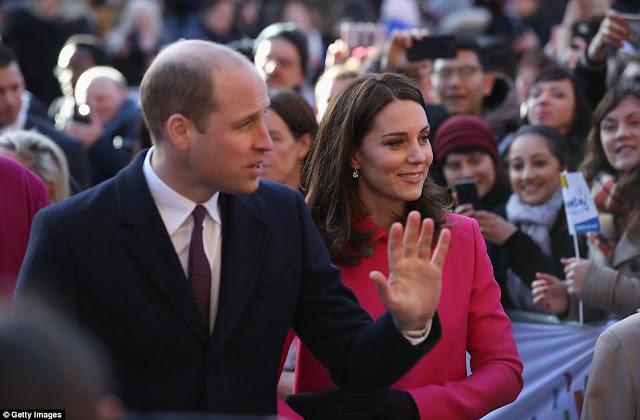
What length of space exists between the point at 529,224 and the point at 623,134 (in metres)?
0.71

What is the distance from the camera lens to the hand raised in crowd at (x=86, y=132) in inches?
312

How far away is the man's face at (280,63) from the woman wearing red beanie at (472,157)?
1.86 metres

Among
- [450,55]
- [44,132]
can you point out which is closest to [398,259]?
[450,55]

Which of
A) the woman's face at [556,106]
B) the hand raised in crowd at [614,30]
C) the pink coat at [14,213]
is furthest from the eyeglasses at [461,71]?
the pink coat at [14,213]

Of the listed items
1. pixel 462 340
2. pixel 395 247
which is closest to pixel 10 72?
pixel 462 340

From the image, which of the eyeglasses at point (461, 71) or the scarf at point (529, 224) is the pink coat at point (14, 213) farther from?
the eyeglasses at point (461, 71)

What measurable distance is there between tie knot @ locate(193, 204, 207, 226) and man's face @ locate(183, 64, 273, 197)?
0.34ft

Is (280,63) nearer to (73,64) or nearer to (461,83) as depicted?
(461,83)

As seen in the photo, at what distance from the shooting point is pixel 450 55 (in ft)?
22.1

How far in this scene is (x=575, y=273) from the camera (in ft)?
15.6

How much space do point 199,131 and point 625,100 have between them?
11.0ft

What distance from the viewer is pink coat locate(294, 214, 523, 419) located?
3.49 meters

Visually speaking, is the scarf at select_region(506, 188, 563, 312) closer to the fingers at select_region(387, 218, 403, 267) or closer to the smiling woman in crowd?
the smiling woman in crowd

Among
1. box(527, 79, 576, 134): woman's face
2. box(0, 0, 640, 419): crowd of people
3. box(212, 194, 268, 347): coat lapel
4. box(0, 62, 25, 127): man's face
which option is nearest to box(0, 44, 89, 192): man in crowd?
box(0, 62, 25, 127): man's face
